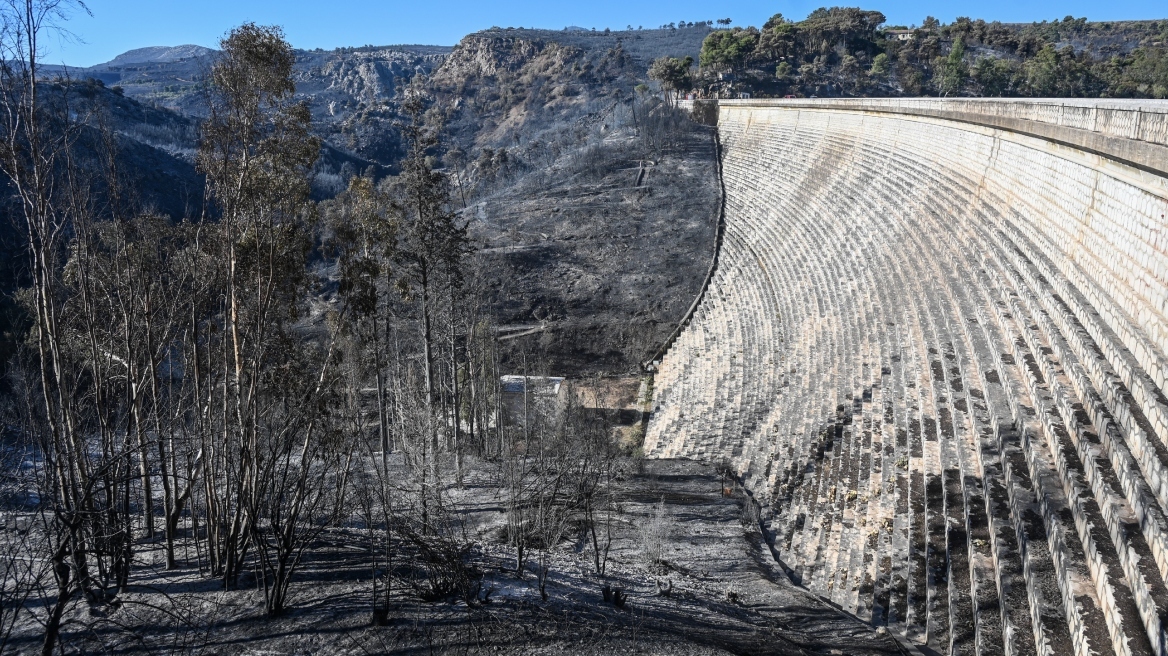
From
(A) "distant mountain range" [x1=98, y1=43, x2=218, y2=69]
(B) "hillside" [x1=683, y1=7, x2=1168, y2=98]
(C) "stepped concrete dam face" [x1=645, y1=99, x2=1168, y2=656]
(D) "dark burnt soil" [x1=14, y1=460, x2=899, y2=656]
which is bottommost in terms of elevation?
(D) "dark burnt soil" [x1=14, y1=460, x2=899, y2=656]

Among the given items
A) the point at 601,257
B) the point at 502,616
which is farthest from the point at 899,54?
the point at 502,616

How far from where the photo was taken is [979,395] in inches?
295

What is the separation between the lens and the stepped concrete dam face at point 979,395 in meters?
4.52

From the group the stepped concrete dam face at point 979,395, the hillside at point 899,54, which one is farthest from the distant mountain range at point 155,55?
the stepped concrete dam face at point 979,395

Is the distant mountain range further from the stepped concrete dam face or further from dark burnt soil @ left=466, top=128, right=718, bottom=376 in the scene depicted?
Answer: the stepped concrete dam face

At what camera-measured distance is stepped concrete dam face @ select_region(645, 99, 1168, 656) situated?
4523 mm

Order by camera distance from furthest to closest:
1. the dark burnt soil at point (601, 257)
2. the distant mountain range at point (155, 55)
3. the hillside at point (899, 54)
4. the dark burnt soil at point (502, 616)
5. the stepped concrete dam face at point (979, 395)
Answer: the distant mountain range at point (155, 55)
the hillside at point (899, 54)
the dark burnt soil at point (601, 257)
the dark burnt soil at point (502, 616)
the stepped concrete dam face at point (979, 395)

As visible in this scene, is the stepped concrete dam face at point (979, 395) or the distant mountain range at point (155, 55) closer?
the stepped concrete dam face at point (979, 395)

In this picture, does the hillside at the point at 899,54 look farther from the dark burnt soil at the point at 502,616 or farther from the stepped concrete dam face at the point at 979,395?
the dark burnt soil at the point at 502,616

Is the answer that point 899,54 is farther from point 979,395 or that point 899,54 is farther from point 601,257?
point 979,395

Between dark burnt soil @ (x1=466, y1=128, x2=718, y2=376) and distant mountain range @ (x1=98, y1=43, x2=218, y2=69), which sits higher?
distant mountain range @ (x1=98, y1=43, x2=218, y2=69)

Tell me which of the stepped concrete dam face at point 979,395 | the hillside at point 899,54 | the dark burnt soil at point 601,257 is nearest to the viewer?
the stepped concrete dam face at point 979,395

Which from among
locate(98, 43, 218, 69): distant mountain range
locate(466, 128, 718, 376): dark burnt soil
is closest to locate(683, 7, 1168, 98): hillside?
locate(466, 128, 718, 376): dark burnt soil

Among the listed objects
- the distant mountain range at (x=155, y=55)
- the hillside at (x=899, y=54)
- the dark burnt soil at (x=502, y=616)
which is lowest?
the dark burnt soil at (x=502, y=616)
